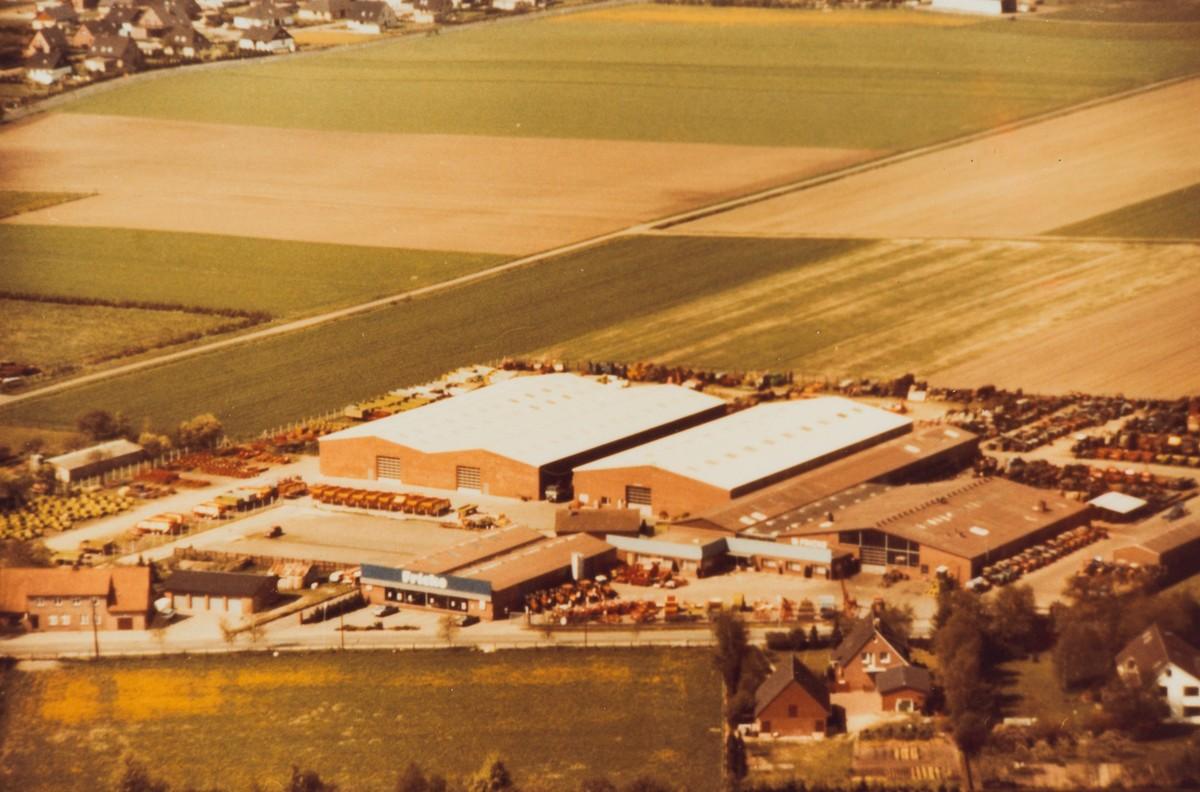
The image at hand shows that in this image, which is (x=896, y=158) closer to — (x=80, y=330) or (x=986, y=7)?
(x=986, y=7)

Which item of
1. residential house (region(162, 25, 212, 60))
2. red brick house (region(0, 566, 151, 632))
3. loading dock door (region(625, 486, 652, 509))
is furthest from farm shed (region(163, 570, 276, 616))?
residential house (region(162, 25, 212, 60))

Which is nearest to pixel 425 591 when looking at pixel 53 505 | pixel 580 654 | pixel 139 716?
pixel 580 654

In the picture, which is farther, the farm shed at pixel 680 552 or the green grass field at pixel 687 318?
the green grass field at pixel 687 318

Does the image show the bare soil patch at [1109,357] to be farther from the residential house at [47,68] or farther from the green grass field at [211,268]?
the residential house at [47,68]

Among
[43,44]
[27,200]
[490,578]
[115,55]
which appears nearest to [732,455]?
[490,578]

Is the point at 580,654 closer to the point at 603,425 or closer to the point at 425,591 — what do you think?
the point at 425,591

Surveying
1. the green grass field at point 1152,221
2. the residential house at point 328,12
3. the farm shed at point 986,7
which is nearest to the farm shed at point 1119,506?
the green grass field at point 1152,221
